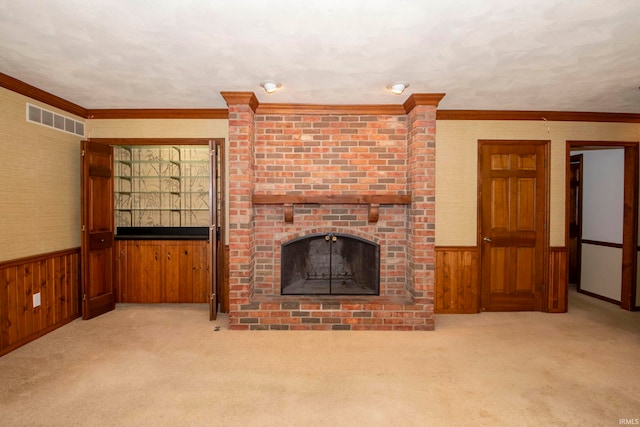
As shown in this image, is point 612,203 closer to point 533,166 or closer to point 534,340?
point 533,166

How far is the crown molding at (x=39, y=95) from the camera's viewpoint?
2.79 metres

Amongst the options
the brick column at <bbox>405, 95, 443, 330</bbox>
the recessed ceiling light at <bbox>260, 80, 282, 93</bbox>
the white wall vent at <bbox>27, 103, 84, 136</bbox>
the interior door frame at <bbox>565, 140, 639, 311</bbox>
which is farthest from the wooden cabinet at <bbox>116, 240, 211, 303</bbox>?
the interior door frame at <bbox>565, 140, 639, 311</bbox>

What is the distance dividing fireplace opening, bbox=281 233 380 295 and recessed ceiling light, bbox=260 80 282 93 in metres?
1.59

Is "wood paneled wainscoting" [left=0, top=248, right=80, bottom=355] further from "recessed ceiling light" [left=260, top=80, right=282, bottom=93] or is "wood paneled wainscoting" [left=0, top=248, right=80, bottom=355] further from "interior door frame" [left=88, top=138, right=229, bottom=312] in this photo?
"recessed ceiling light" [left=260, top=80, right=282, bottom=93]

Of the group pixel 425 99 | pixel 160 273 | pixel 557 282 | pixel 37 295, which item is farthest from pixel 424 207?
pixel 37 295

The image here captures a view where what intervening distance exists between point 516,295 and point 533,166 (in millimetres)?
1540

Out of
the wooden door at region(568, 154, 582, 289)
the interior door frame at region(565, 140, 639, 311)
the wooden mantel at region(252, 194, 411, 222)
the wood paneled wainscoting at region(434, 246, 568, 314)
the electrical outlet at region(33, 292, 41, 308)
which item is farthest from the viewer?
the wooden door at region(568, 154, 582, 289)

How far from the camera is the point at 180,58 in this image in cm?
247

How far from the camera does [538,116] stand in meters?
3.79

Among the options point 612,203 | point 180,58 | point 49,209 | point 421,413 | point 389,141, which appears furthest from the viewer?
point 612,203

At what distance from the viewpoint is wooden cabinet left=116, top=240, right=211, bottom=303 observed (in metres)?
4.17

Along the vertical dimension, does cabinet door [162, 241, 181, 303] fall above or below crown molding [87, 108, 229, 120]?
below

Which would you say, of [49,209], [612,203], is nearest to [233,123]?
[49,209]

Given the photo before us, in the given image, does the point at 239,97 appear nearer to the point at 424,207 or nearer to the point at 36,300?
the point at 424,207
